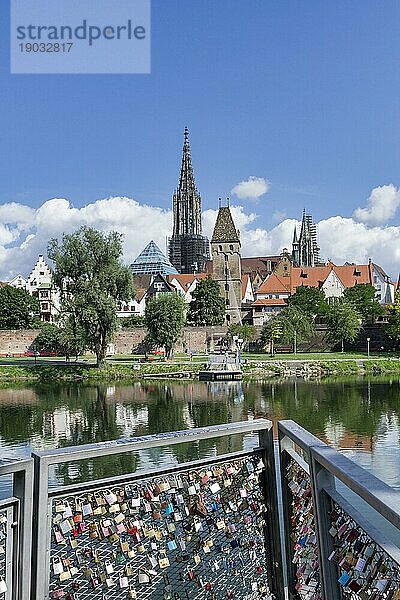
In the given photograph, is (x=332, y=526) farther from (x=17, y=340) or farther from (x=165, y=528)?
(x=17, y=340)

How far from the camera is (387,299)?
3371 inches

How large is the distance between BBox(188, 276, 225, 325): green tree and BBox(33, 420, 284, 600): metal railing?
6657 cm

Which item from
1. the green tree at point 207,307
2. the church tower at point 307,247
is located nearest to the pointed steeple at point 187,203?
the church tower at point 307,247

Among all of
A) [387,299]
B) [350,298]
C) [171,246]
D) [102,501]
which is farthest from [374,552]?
[171,246]

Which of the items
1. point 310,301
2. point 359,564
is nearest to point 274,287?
point 310,301

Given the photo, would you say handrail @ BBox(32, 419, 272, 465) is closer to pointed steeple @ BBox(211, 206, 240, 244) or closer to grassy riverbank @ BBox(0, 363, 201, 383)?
grassy riverbank @ BBox(0, 363, 201, 383)

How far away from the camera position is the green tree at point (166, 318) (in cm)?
5103

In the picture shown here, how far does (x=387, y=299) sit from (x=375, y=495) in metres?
87.0

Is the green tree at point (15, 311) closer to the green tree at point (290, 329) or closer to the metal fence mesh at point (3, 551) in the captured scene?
the green tree at point (290, 329)

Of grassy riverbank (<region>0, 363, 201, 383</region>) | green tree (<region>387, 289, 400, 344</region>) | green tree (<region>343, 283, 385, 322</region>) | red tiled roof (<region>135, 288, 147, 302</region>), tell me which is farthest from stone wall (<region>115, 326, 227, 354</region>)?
red tiled roof (<region>135, 288, 147, 302</region>)

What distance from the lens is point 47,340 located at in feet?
202

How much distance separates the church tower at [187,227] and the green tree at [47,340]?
53868 mm

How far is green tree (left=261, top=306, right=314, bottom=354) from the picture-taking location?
5862 centimetres

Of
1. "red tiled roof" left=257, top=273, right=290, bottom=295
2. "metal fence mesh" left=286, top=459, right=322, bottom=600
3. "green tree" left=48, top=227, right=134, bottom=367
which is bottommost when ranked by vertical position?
"metal fence mesh" left=286, top=459, right=322, bottom=600
